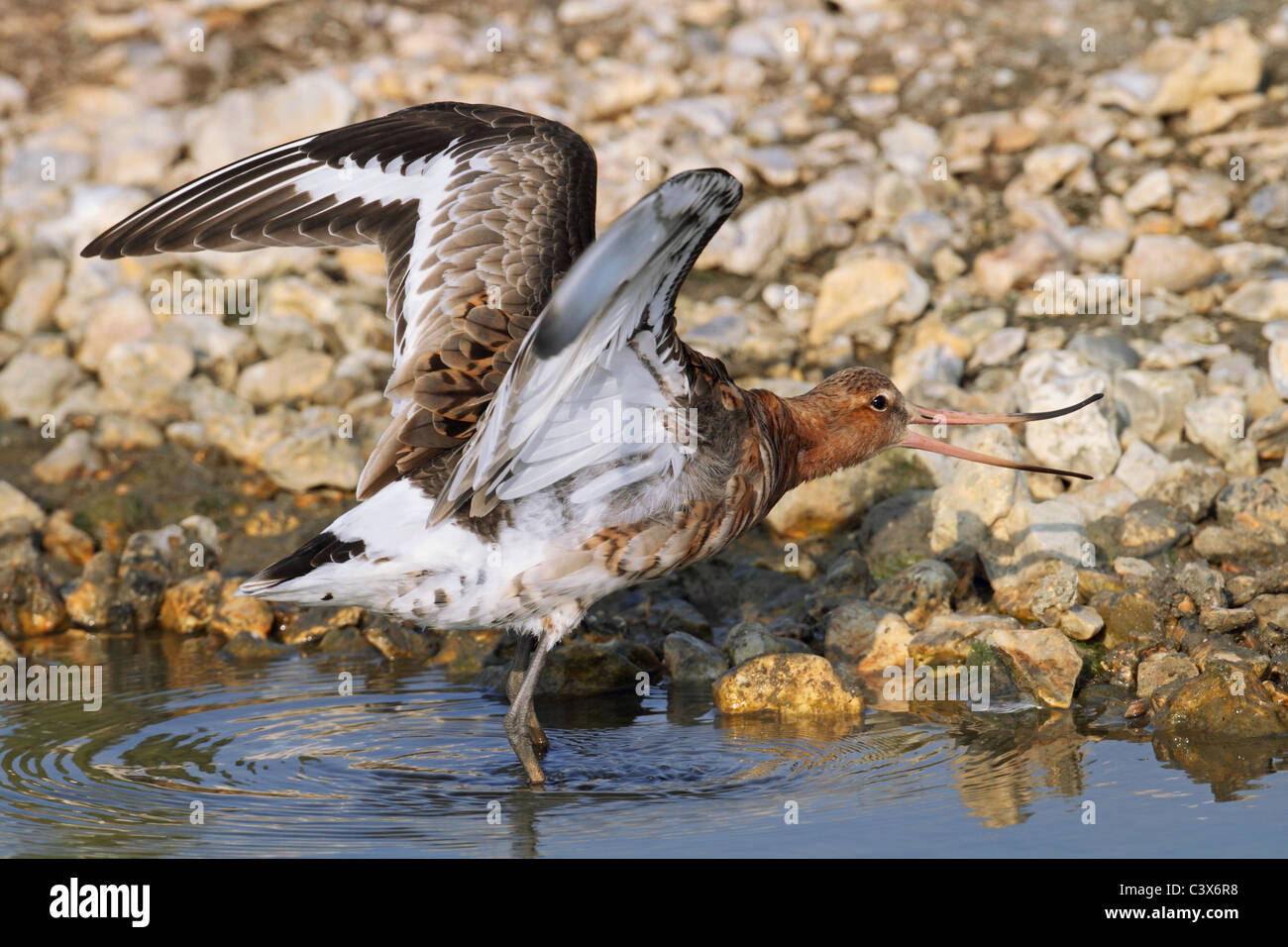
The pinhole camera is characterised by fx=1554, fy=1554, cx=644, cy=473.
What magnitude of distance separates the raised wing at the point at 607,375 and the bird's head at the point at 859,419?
1095 millimetres

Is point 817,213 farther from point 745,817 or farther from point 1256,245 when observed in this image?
point 745,817

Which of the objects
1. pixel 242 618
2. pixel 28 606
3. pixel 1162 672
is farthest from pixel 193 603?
pixel 1162 672

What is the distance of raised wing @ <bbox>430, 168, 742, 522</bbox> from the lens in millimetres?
4449

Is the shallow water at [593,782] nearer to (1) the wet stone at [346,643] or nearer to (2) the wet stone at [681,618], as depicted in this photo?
(1) the wet stone at [346,643]

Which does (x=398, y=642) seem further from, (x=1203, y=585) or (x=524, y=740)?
(x=1203, y=585)

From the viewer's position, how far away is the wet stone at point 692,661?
7.20 m

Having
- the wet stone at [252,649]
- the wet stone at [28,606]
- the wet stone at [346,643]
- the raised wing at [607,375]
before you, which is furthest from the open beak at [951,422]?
the wet stone at [28,606]

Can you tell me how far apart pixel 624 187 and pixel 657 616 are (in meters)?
3.76

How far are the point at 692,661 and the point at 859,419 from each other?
1.37 meters

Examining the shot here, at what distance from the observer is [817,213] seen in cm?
1066

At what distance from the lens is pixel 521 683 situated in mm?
6531

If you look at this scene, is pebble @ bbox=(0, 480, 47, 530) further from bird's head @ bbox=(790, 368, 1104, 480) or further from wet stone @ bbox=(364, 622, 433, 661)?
bird's head @ bbox=(790, 368, 1104, 480)

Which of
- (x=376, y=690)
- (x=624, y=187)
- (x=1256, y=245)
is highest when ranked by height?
(x=624, y=187)

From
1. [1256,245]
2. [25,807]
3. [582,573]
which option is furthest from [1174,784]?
[1256,245]
